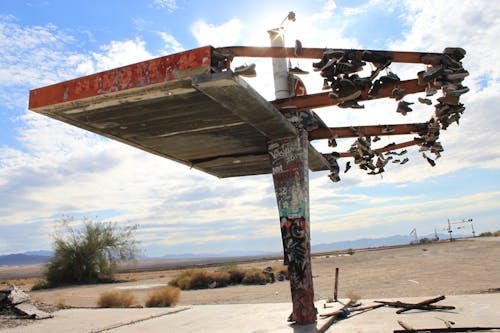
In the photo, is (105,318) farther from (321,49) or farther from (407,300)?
(321,49)

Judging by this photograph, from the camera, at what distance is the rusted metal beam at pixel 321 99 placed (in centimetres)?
743

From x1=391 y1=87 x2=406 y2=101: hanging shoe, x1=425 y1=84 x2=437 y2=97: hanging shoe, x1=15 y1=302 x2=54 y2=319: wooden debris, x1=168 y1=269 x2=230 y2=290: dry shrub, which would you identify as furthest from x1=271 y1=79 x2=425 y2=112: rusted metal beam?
x1=168 y1=269 x2=230 y2=290: dry shrub

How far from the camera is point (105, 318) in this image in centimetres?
1171

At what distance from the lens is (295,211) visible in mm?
9055

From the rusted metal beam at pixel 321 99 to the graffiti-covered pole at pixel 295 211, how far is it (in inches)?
39.0

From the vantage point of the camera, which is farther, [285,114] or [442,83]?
[285,114]

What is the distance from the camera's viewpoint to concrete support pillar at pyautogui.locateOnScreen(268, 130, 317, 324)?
8.77 metres

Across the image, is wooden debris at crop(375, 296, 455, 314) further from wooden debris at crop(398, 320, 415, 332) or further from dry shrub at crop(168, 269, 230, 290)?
dry shrub at crop(168, 269, 230, 290)

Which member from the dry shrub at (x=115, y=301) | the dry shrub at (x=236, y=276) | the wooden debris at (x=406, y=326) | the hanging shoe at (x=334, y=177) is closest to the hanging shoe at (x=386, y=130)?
the hanging shoe at (x=334, y=177)

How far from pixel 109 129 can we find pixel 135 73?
2418 millimetres

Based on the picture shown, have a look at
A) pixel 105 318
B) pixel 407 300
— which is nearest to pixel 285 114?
pixel 407 300

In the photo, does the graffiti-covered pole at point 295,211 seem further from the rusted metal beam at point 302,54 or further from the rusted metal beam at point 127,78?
the rusted metal beam at point 127,78

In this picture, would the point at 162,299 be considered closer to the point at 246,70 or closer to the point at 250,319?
the point at 250,319

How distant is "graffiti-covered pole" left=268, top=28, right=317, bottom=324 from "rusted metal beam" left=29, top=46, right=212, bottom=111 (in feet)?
12.0
